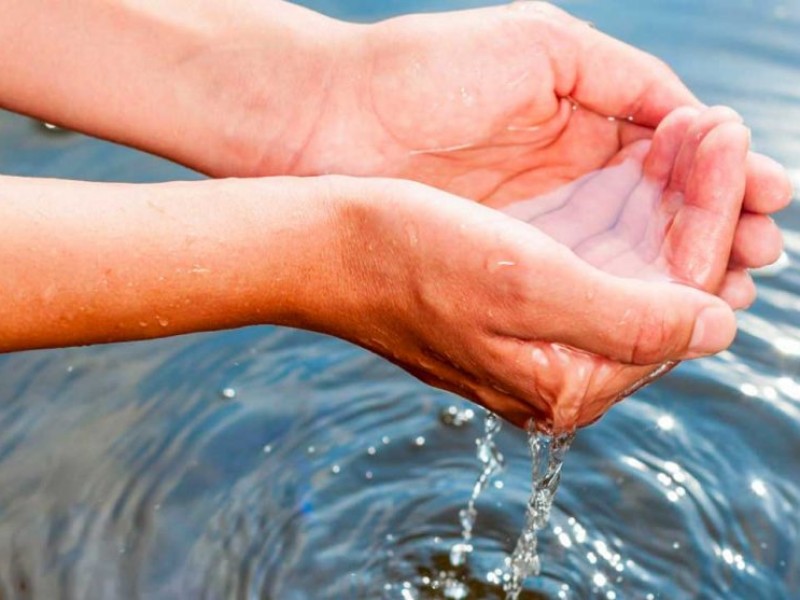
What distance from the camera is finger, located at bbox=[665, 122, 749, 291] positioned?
1.72 metres

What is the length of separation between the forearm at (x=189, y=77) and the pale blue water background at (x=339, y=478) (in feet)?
1.78

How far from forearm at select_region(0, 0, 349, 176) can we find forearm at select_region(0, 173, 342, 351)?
47 centimetres

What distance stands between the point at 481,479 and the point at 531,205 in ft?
1.93

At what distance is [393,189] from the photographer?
1570mm

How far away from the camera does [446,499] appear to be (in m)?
2.24

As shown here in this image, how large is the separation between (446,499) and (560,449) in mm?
415

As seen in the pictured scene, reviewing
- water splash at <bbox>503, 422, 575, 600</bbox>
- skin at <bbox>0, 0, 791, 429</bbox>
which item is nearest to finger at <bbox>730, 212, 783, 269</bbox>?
skin at <bbox>0, 0, 791, 429</bbox>

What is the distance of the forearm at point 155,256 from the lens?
154 centimetres

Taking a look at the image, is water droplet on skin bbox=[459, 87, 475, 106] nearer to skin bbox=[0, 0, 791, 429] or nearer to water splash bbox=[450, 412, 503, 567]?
skin bbox=[0, 0, 791, 429]

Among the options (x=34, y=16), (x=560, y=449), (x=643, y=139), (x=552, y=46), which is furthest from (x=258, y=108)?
(x=560, y=449)

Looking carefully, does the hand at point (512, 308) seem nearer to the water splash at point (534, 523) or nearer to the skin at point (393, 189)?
the skin at point (393, 189)

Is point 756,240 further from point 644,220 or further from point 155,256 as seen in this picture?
point 155,256

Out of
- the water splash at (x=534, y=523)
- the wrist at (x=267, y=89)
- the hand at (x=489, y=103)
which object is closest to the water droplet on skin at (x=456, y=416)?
the water splash at (x=534, y=523)

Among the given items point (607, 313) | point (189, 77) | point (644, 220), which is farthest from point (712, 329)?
point (189, 77)
